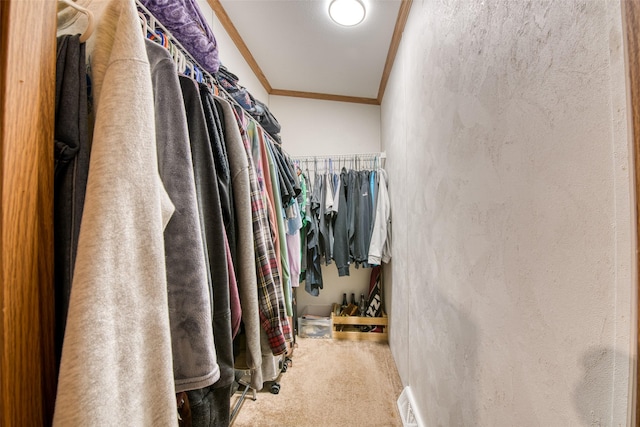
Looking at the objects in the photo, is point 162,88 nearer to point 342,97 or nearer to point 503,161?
point 503,161

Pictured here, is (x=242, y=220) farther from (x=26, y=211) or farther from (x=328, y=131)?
(x=328, y=131)

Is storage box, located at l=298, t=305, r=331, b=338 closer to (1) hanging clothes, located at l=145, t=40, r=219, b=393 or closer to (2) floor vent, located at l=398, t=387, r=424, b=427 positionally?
(2) floor vent, located at l=398, t=387, r=424, b=427

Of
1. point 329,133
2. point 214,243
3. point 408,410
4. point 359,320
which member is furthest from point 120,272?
point 329,133

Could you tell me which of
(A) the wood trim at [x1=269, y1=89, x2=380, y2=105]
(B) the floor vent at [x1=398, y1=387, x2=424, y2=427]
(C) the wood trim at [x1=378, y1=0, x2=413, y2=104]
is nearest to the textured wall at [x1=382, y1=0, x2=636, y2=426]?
(B) the floor vent at [x1=398, y1=387, x2=424, y2=427]

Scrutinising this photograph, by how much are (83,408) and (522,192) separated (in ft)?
2.55

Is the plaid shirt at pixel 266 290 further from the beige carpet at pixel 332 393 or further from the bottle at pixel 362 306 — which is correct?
the bottle at pixel 362 306

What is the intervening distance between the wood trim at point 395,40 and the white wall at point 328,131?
40 cm

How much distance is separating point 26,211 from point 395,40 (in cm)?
194

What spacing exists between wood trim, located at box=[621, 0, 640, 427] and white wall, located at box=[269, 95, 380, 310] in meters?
2.28

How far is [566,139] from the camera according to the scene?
1.33 feet

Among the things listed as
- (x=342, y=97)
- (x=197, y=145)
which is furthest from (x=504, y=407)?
(x=342, y=97)

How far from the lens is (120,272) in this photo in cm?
34

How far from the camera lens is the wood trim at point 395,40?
137 cm

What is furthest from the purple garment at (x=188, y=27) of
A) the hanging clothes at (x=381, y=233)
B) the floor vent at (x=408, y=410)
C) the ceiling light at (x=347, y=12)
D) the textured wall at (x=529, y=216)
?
the floor vent at (x=408, y=410)
